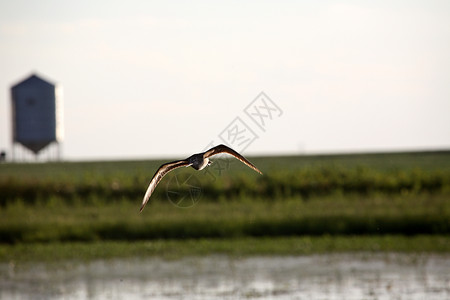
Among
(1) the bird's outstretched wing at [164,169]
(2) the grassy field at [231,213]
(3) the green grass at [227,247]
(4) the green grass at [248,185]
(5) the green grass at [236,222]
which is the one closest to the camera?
(1) the bird's outstretched wing at [164,169]

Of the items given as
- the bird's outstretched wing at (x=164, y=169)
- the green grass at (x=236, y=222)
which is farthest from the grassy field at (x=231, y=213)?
the bird's outstretched wing at (x=164, y=169)

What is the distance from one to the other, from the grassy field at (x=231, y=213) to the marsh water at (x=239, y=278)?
1050 mm

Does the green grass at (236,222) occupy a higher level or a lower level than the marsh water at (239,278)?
higher

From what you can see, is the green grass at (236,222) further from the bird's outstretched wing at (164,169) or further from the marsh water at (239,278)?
the bird's outstretched wing at (164,169)

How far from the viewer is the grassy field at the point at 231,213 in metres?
18.4

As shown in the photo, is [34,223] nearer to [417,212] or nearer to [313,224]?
[313,224]

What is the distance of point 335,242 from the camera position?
18141 millimetres

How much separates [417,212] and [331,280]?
6626 millimetres

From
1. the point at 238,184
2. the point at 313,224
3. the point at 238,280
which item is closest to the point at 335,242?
the point at 313,224

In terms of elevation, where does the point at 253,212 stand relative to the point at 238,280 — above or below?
above

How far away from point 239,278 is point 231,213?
6.72m

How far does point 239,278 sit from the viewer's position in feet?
47.2

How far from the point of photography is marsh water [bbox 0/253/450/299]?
43.1ft

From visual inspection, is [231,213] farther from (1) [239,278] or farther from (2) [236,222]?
(1) [239,278]
